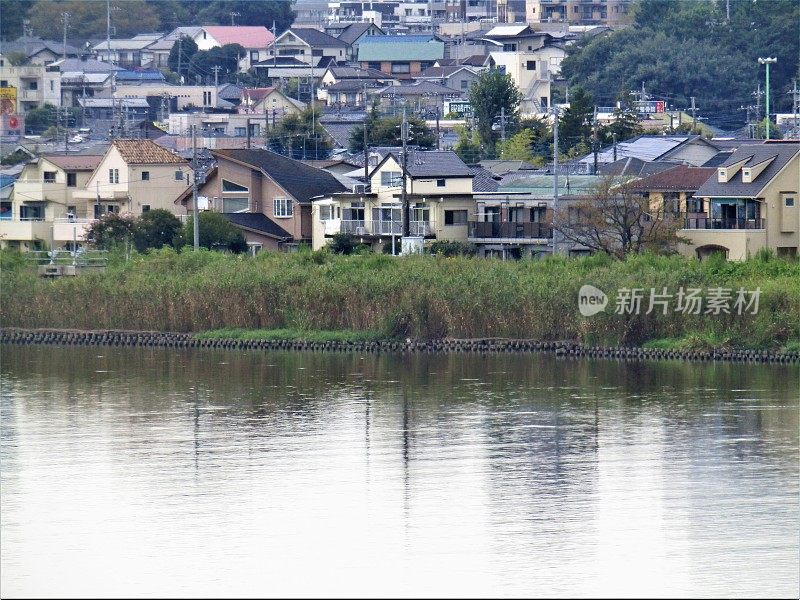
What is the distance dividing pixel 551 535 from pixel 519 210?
1729 centimetres

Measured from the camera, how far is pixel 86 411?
17.6 meters

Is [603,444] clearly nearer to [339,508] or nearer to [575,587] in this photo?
[339,508]

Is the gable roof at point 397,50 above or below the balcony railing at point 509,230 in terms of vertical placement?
above

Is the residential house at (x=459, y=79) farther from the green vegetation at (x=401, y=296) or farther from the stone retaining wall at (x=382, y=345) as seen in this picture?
the stone retaining wall at (x=382, y=345)

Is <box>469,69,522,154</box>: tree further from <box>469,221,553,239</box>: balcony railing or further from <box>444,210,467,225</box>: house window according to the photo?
<box>469,221,553,239</box>: balcony railing

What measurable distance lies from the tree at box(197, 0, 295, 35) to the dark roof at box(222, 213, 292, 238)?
3855 centimetres

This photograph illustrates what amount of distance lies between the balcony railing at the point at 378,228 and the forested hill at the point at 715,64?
21.3m

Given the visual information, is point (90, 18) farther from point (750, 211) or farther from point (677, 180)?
point (750, 211)

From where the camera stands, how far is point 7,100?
48750 mm

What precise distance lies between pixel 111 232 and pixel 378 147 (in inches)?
334

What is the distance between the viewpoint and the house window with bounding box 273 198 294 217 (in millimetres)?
30578

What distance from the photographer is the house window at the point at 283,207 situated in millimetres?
30578

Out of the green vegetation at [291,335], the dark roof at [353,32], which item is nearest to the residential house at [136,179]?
the green vegetation at [291,335]

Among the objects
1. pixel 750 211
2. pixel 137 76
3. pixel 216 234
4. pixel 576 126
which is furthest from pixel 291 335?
pixel 137 76
